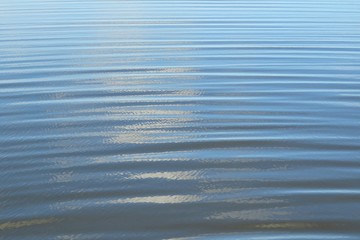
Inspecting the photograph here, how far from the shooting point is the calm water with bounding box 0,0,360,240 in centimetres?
Answer: 384

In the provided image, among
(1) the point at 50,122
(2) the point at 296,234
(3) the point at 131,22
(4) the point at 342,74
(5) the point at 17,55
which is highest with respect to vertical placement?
(3) the point at 131,22

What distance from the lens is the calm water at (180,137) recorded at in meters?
3.84

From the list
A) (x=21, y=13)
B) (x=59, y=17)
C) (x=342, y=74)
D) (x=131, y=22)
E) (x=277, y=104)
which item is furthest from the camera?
(x=21, y=13)

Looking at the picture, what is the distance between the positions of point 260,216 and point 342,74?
159 inches

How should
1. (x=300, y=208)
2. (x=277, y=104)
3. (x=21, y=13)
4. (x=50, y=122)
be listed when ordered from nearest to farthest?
(x=300, y=208)
(x=50, y=122)
(x=277, y=104)
(x=21, y=13)

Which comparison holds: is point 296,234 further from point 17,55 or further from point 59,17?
point 59,17

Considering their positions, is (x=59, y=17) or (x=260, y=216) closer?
(x=260, y=216)

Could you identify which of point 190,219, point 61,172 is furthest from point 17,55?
point 190,219

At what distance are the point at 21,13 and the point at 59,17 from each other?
1298 millimetres

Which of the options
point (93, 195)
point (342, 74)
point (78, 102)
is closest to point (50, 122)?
point (78, 102)

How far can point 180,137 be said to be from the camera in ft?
17.3

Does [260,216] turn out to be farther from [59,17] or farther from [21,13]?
[21,13]

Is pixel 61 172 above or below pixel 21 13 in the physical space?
below

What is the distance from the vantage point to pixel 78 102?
637cm
